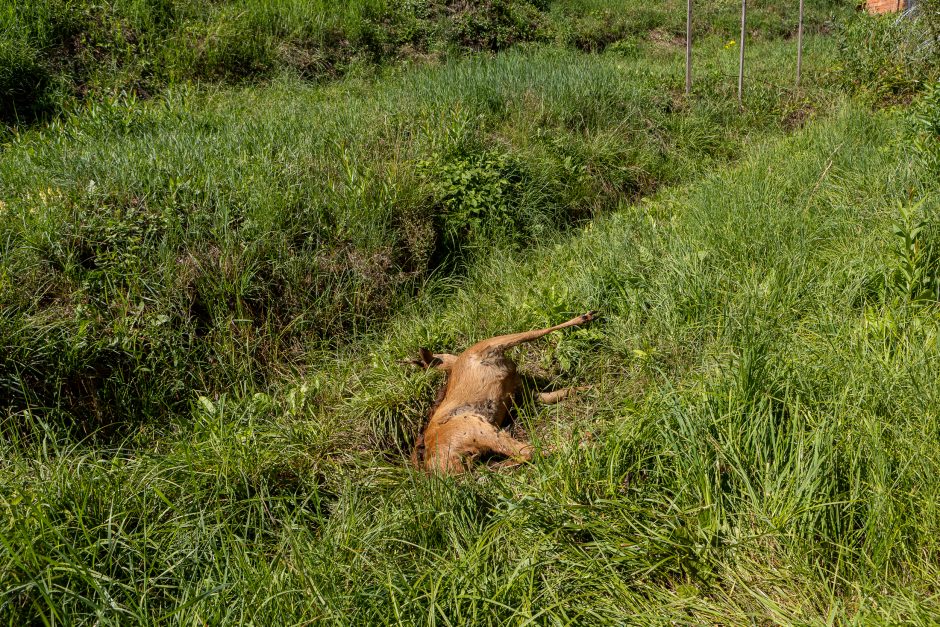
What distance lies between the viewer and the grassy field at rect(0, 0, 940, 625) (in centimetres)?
217

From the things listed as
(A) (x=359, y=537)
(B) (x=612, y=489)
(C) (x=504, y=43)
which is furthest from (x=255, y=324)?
(C) (x=504, y=43)

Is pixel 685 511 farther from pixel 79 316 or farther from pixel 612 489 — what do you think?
pixel 79 316

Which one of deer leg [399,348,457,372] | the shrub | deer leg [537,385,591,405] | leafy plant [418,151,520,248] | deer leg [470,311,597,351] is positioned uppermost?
the shrub

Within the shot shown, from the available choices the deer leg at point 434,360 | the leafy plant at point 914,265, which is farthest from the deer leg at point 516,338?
the leafy plant at point 914,265

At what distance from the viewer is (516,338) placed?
351cm

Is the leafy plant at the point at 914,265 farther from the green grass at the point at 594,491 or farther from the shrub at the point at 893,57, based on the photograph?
the shrub at the point at 893,57

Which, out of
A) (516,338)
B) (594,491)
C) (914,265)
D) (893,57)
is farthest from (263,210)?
(893,57)

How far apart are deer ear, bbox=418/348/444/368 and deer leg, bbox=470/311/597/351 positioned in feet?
0.82

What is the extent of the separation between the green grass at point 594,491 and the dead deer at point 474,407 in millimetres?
127

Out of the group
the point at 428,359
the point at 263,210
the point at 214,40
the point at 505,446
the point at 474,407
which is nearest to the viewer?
the point at 505,446

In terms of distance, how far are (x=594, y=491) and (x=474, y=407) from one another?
2.86ft

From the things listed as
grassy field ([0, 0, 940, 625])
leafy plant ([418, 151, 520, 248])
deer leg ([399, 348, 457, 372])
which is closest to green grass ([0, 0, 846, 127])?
grassy field ([0, 0, 940, 625])

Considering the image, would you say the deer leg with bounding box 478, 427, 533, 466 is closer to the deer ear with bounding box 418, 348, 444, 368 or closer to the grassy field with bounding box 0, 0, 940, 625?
the grassy field with bounding box 0, 0, 940, 625

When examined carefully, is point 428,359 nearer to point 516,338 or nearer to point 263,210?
point 516,338
